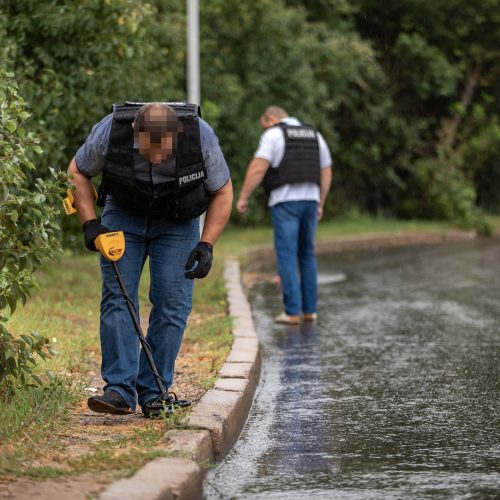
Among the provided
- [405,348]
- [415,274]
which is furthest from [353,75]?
[405,348]

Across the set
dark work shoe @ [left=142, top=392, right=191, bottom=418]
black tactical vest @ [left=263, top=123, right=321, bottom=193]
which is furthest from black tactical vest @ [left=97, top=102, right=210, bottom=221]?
black tactical vest @ [left=263, top=123, right=321, bottom=193]

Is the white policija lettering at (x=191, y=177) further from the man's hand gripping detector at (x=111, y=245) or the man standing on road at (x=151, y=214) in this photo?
the man's hand gripping detector at (x=111, y=245)

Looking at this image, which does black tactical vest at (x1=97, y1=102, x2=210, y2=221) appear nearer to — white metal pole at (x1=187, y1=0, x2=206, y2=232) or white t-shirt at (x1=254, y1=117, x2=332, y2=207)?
white t-shirt at (x1=254, y1=117, x2=332, y2=207)

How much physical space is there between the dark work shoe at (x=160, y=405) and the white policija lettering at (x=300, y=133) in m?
4.75

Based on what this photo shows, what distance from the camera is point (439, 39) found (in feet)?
83.8

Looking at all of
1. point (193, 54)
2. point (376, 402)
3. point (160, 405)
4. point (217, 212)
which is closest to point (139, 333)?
point (160, 405)

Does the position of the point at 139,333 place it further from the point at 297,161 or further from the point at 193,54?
the point at 193,54

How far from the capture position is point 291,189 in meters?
10.5

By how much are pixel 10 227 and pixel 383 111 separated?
61.7 feet

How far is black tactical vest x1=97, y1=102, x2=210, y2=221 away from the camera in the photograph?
581 cm

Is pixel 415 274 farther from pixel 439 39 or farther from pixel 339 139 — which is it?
pixel 439 39

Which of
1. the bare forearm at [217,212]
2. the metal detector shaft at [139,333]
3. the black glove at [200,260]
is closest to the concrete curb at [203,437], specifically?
the metal detector shaft at [139,333]

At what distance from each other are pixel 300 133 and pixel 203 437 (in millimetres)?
5516

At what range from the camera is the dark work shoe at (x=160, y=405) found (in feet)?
19.3
